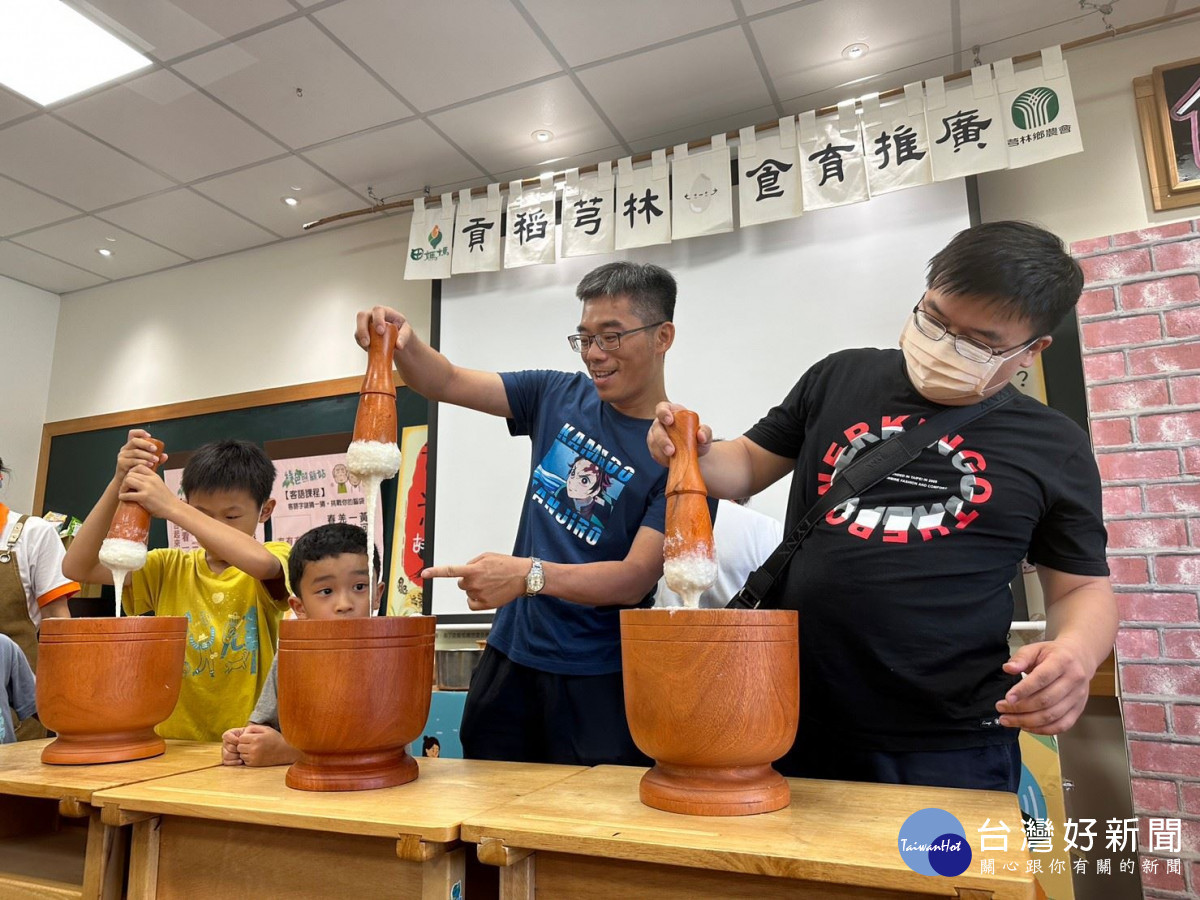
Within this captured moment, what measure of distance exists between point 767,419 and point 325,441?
3.36 m

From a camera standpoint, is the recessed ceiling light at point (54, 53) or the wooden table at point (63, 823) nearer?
the wooden table at point (63, 823)

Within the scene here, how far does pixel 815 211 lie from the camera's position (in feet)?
10.8

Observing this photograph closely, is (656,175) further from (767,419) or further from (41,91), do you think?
(41,91)

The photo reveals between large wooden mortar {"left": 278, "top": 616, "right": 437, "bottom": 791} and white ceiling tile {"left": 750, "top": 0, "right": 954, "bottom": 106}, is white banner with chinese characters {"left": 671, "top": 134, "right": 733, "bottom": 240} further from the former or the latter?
large wooden mortar {"left": 278, "top": 616, "right": 437, "bottom": 791}

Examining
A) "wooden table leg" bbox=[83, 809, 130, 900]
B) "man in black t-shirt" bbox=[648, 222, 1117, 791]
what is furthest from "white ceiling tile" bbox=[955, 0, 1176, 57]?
"wooden table leg" bbox=[83, 809, 130, 900]

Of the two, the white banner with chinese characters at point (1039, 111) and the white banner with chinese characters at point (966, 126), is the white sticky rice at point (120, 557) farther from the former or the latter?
the white banner with chinese characters at point (1039, 111)

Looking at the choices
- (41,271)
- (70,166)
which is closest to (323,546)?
(70,166)

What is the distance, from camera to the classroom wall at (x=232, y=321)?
4367 millimetres

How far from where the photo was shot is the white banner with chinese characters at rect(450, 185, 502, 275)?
374 cm

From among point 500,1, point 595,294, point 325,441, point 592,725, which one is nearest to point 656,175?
point 500,1

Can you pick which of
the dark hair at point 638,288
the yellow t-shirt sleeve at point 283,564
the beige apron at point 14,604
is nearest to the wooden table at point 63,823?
the yellow t-shirt sleeve at point 283,564

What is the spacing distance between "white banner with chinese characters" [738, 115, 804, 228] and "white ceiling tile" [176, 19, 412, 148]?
4.88 feet

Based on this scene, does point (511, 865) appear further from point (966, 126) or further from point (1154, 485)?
point (966, 126)

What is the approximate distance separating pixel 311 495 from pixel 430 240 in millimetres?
1537
